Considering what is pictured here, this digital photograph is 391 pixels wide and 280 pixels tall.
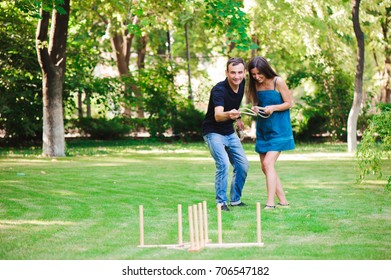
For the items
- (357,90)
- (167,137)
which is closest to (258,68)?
(357,90)

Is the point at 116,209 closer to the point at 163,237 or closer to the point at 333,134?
the point at 163,237

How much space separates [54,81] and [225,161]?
1189 cm

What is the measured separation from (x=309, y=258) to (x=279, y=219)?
241cm

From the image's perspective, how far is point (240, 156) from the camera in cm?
1084

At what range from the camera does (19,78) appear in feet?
84.5

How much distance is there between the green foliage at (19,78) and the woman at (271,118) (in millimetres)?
16342

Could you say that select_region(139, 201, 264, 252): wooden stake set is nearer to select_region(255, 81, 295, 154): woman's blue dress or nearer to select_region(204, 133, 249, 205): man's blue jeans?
select_region(204, 133, 249, 205): man's blue jeans

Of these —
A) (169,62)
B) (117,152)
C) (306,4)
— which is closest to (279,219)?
(117,152)

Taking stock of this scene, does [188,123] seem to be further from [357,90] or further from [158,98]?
[357,90]

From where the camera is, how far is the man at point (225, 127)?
10297 mm

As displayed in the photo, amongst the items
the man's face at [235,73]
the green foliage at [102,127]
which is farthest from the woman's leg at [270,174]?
the green foliage at [102,127]

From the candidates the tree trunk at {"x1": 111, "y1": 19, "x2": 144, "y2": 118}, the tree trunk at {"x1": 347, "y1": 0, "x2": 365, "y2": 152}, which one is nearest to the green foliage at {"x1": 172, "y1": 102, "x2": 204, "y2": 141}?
the tree trunk at {"x1": 111, "y1": 19, "x2": 144, "y2": 118}

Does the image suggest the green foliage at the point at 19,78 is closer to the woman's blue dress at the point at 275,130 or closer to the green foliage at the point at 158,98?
the green foliage at the point at 158,98

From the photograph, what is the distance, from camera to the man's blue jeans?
34.5ft
